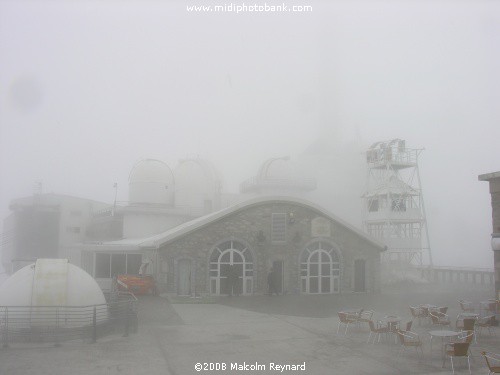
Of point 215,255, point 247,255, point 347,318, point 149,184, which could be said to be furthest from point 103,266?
point 347,318

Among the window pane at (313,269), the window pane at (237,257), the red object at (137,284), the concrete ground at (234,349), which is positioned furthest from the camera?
the window pane at (313,269)

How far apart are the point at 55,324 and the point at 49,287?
119 cm

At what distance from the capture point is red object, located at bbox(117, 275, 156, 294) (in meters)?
25.1

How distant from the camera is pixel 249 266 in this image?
2666 centimetres

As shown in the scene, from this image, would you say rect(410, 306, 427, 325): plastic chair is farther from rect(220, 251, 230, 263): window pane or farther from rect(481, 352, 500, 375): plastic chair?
rect(220, 251, 230, 263): window pane

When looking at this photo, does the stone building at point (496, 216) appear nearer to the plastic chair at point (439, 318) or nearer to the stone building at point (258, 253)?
the plastic chair at point (439, 318)

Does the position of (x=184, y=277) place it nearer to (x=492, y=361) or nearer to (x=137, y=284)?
(x=137, y=284)

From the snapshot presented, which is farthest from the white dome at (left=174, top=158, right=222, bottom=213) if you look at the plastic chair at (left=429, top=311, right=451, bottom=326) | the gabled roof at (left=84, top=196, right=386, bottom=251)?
the plastic chair at (left=429, top=311, right=451, bottom=326)

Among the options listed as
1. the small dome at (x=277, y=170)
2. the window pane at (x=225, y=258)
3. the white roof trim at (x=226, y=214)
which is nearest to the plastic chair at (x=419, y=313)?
the white roof trim at (x=226, y=214)

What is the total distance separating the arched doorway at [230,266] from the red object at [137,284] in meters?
2.89

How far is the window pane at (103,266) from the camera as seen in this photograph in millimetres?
28984

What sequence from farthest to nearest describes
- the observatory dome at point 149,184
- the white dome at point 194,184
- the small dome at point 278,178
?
the white dome at point 194,184 → the small dome at point 278,178 → the observatory dome at point 149,184

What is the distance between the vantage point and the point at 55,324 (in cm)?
1482

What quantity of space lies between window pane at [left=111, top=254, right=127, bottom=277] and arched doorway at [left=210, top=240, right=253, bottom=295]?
5.72 metres
